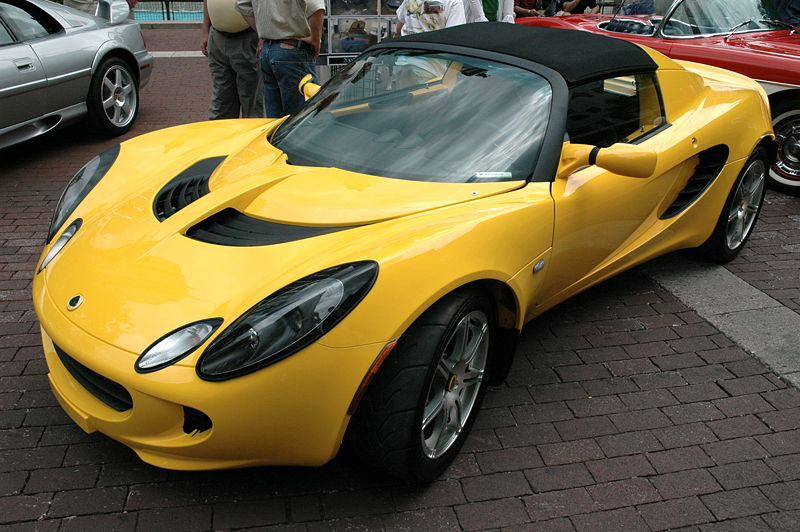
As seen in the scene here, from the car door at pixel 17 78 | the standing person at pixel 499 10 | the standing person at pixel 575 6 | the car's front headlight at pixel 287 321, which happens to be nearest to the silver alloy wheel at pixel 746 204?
the car's front headlight at pixel 287 321

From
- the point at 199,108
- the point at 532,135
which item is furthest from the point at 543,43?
the point at 199,108

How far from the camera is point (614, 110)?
355 cm

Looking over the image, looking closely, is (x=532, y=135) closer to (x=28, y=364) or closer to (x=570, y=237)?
(x=570, y=237)

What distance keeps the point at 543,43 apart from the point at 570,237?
3.14 ft

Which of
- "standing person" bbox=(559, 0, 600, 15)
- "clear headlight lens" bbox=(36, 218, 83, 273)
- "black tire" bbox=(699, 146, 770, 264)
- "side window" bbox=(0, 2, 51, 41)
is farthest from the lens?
"standing person" bbox=(559, 0, 600, 15)

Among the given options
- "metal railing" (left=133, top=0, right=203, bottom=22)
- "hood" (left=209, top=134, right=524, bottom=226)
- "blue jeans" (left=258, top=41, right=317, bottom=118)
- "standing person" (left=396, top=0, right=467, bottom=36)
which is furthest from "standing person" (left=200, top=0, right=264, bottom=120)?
"metal railing" (left=133, top=0, right=203, bottom=22)

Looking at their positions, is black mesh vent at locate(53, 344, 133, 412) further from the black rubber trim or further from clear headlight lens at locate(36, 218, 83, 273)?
the black rubber trim

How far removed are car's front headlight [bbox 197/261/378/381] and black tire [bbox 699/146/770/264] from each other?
2778 mm

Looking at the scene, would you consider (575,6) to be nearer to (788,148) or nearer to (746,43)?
(746,43)

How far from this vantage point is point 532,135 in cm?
308

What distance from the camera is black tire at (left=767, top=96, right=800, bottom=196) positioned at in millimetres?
5805

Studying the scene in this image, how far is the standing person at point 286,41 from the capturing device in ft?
17.4

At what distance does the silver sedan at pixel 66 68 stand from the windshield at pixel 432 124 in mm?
3292

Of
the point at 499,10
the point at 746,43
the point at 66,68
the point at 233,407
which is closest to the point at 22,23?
the point at 66,68
